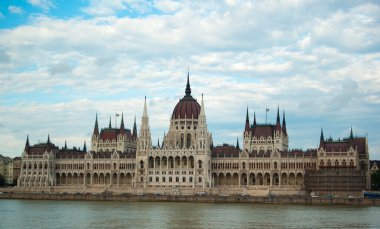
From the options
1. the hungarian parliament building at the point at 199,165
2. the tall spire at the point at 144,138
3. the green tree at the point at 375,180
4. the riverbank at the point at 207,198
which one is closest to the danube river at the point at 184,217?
the riverbank at the point at 207,198

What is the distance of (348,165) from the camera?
13550 cm

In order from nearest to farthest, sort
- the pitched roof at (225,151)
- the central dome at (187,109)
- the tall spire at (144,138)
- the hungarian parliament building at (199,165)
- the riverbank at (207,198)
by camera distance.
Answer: the riverbank at (207,198)
the hungarian parliament building at (199,165)
the pitched roof at (225,151)
the tall spire at (144,138)
the central dome at (187,109)

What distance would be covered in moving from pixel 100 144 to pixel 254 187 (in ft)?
181

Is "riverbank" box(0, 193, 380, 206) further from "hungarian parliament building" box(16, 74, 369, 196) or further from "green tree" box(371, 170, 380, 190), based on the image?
"green tree" box(371, 170, 380, 190)

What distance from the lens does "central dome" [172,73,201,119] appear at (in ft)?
524

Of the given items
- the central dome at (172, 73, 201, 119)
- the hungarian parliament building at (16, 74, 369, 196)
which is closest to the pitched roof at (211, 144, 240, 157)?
the hungarian parliament building at (16, 74, 369, 196)

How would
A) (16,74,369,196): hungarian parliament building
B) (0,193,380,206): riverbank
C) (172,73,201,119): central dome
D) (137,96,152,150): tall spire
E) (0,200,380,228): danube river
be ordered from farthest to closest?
1. (172,73,201,119): central dome
2. (137,96,152,150): tall spire
3. (16,74,369,196): hungarian parliament building
4. (0,193,380,206): riverbank
5. (0,200,380,228): danube river

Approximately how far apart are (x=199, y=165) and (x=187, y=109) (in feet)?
66.0

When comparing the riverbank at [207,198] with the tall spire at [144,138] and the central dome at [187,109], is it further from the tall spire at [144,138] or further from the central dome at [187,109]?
the central dome at [187,109]

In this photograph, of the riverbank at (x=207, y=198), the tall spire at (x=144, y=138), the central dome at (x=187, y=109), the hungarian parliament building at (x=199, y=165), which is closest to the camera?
the riverbank at (x=207, y=198)

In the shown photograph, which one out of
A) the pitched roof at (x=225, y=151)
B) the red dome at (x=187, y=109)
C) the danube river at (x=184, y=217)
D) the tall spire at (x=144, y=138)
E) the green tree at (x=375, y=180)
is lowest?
the danube river at (x=184, y=217)

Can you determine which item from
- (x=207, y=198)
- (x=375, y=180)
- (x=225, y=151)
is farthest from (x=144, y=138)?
(x=375, y=180)

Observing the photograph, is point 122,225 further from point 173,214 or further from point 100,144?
point 100,144

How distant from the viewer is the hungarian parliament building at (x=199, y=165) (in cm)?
13625
